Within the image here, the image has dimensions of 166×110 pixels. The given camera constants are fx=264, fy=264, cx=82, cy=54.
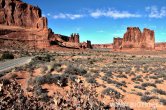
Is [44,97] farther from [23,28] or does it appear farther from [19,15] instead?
[19,15]

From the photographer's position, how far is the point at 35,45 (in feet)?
292

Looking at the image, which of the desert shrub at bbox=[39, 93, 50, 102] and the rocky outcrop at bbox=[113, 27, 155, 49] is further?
the rocky outcrop at bbox=[113, 27, 155, 49]

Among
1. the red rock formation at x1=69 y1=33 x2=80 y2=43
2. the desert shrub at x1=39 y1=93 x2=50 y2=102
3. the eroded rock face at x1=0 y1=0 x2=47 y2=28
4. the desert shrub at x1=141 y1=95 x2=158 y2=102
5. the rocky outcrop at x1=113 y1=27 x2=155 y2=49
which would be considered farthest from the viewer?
the red rock formation at x1=69 y1=33 x2=80 y2=43

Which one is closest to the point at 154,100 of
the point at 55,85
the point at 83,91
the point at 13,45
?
the point at 55,85

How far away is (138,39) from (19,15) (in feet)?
181

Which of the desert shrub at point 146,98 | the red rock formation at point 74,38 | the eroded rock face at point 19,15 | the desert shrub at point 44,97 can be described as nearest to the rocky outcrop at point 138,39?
the eroded rock face at point 19,15

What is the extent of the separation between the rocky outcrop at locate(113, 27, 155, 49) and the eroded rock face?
3858 centimetres

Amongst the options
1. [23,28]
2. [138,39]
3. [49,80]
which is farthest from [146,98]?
[138,39]

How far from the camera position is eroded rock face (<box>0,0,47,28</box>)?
110662 mm

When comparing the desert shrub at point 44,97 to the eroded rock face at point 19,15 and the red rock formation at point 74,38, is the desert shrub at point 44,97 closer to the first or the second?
the eroded rock face at point 19,15

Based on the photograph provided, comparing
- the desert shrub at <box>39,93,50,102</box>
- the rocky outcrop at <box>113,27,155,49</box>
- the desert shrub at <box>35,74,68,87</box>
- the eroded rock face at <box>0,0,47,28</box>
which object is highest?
the eroded rock face at <box>0,0,47,28</box>

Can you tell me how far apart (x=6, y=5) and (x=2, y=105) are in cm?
11261

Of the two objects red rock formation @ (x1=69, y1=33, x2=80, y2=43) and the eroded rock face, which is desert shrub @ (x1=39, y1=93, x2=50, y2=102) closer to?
the eroded rock face

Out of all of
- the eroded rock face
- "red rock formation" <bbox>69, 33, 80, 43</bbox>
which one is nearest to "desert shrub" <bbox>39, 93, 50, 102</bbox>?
the eroded rock face
